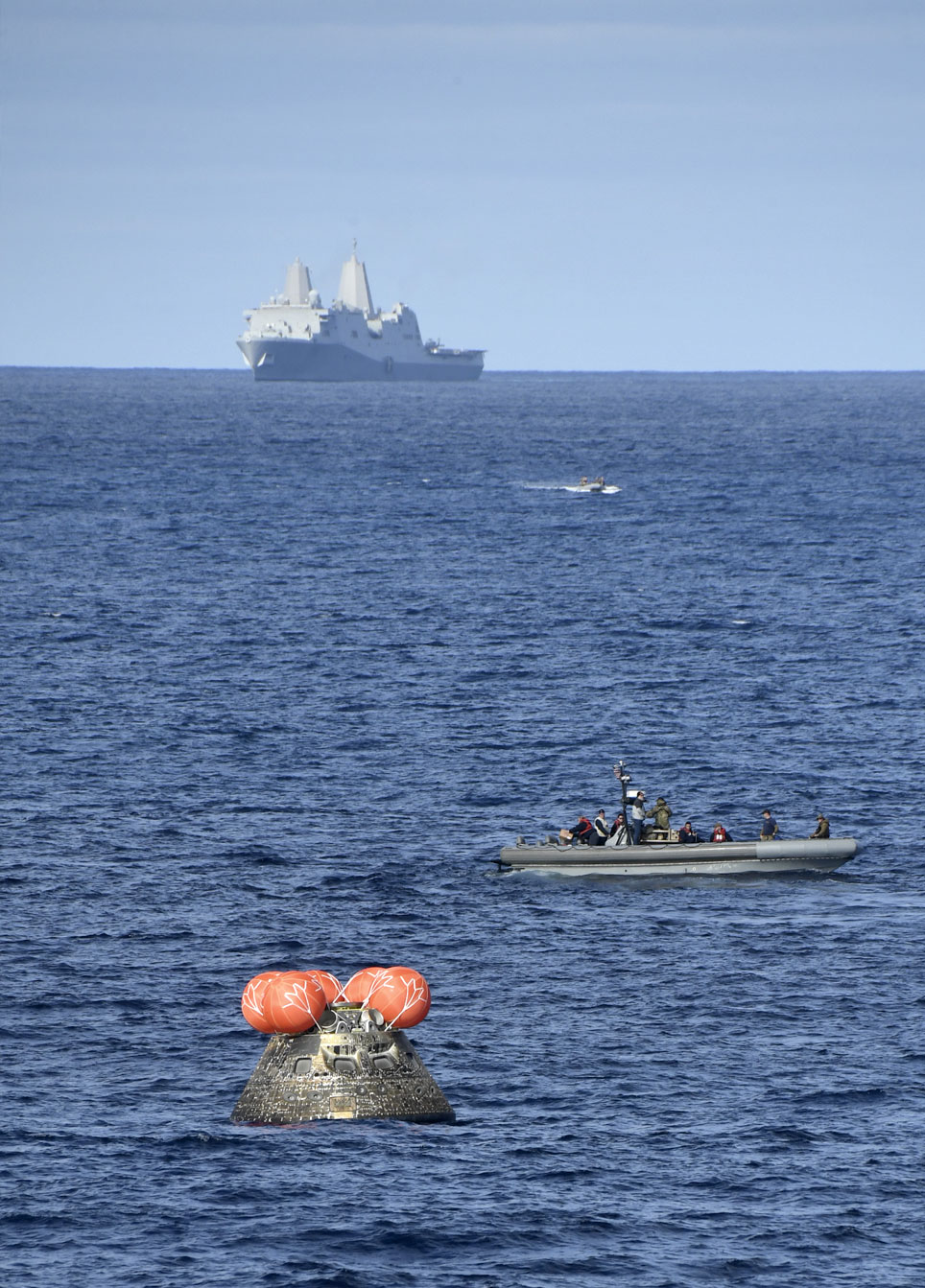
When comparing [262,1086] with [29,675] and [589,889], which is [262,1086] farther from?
[29,675]

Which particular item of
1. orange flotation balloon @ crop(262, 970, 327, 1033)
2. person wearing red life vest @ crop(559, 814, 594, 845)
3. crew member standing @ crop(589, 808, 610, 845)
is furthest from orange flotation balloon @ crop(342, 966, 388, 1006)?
crew member standing @ crop(589, 808, 610, 845)

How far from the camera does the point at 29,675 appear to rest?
94500 millimetres

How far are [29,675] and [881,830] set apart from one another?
148ft

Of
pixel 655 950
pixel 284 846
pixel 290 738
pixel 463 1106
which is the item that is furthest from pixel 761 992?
pixel 290 738

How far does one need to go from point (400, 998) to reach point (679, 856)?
19.9 meters

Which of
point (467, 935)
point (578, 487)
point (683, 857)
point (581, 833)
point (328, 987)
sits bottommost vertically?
point (467, 935)

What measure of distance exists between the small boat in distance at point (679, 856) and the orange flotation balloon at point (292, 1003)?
63.8 feet

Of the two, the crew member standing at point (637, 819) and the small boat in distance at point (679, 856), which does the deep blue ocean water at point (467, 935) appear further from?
the crew member standing at point (637, 819)

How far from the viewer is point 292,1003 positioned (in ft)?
138

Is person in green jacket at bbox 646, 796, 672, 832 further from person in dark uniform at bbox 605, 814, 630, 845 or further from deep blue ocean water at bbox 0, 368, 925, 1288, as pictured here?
deep blue ocean water at bbox 0, 368, 925, 1288

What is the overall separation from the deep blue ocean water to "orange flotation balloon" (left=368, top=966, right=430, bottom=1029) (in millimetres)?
2450

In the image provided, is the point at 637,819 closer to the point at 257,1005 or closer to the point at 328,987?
the point at 328,987

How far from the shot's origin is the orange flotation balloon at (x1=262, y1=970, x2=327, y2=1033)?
42.1 meters

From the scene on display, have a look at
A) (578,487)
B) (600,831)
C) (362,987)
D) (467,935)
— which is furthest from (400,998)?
(578,487)
